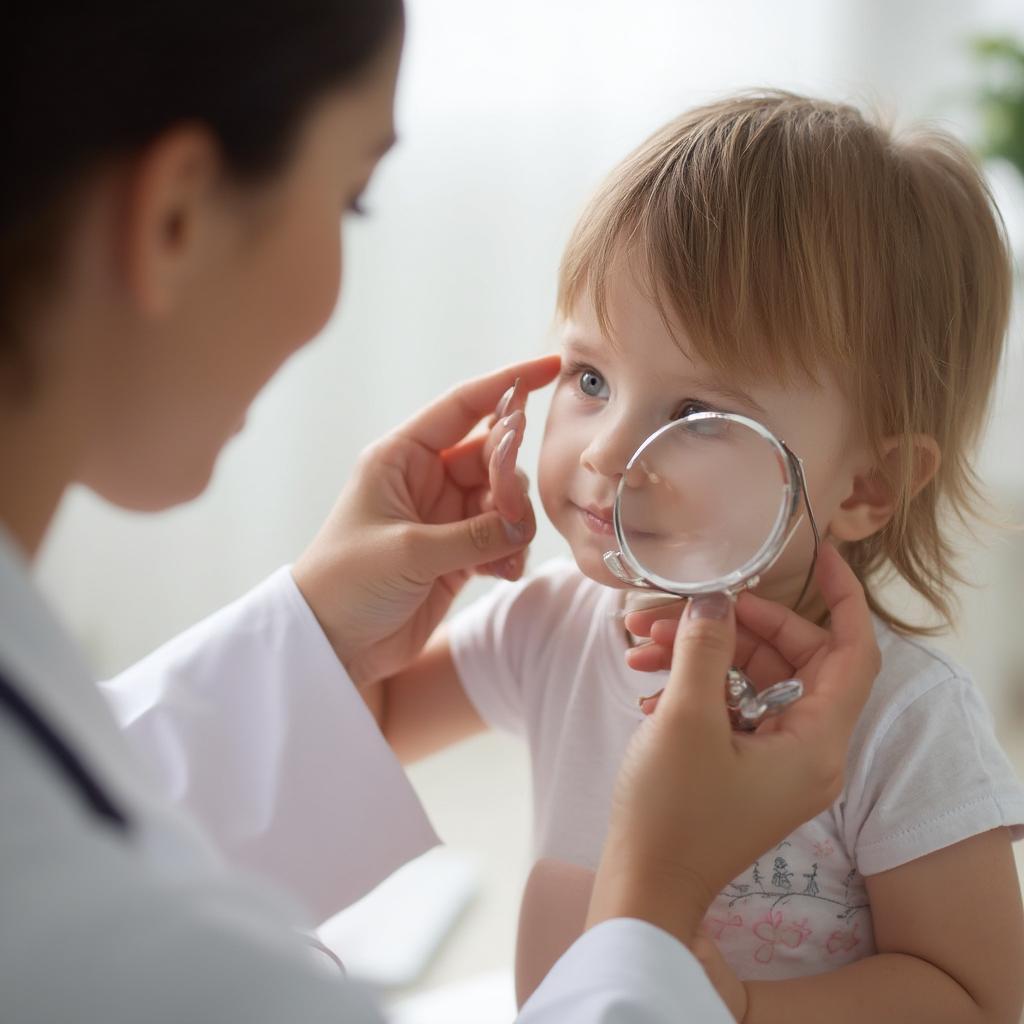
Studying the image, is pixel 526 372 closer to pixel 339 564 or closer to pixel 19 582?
pixel 339 564

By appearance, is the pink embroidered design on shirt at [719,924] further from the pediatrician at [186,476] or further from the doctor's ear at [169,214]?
the doctor's ear at [169,214]

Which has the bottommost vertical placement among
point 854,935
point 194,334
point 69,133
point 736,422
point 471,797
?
point 471,797

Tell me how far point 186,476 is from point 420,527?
0.36m

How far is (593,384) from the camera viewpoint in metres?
1.18

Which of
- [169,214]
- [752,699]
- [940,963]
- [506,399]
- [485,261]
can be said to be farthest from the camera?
[485,261]

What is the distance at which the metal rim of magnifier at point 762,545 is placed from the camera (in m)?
0.94

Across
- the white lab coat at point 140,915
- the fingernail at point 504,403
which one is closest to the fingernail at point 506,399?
the fingernail at point 504,403

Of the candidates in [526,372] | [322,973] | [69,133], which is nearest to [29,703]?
[322,973]

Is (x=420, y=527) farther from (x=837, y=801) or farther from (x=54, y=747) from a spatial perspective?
(x=54, y=747)

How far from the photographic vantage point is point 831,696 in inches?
36.1

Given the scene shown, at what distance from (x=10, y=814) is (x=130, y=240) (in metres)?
0.33

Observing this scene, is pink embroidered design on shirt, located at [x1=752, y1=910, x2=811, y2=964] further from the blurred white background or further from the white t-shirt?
the blurred white background

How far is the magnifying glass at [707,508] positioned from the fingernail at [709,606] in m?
0.03

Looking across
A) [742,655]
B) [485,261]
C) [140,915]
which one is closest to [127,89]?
[140,915]
